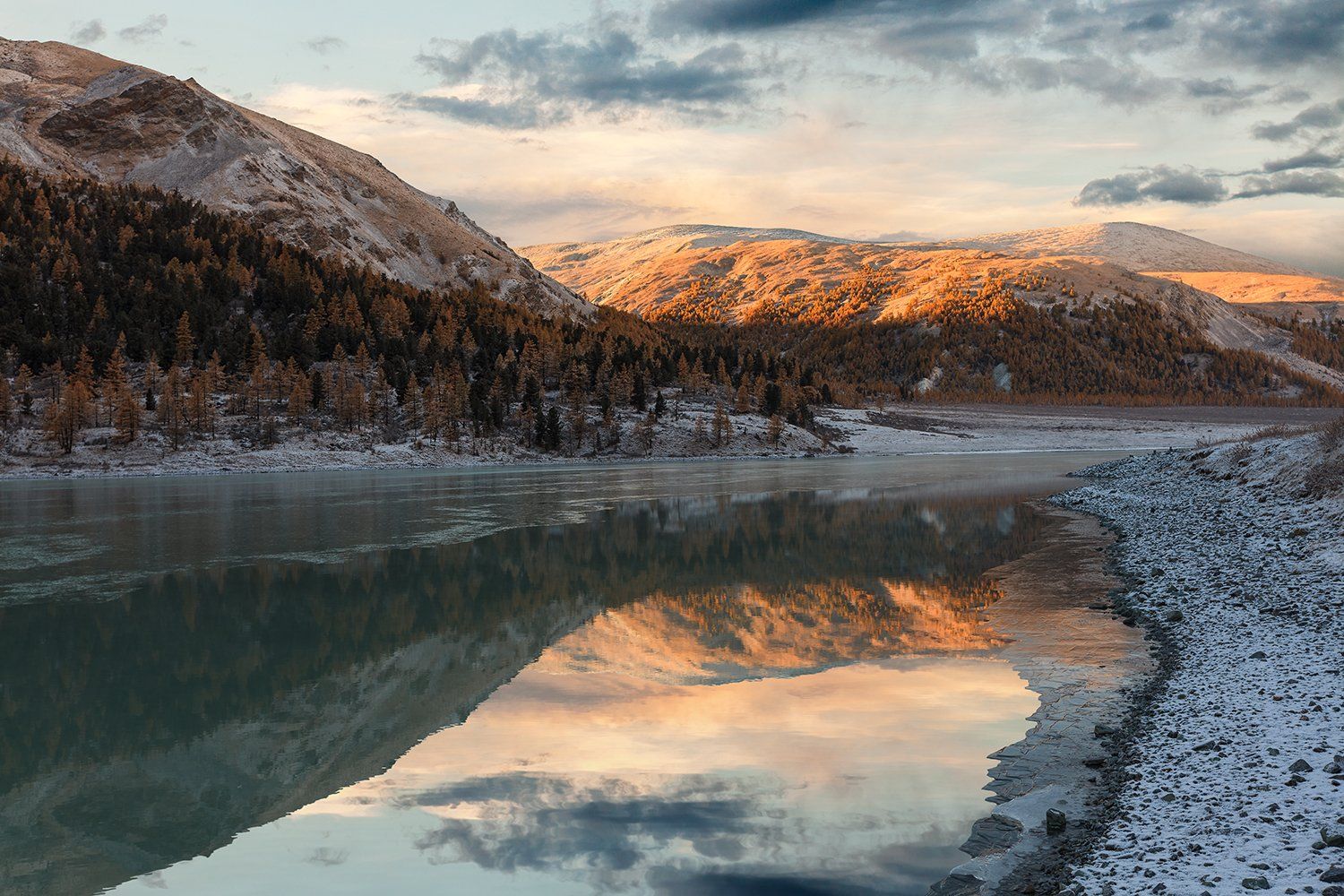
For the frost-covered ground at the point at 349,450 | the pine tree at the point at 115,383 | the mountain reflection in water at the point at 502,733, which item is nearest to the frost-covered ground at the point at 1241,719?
the mountain reflection in water at the point at 502,733

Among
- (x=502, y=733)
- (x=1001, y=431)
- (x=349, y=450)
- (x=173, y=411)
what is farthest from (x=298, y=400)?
(x=502, y=733)

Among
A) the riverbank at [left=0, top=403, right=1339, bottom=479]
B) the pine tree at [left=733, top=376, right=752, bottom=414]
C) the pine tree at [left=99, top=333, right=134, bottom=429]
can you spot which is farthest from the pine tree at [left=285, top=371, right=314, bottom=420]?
the pine tree at [left=733, top=376, right=752, bottom=414]

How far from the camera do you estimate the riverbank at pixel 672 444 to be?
107 meters

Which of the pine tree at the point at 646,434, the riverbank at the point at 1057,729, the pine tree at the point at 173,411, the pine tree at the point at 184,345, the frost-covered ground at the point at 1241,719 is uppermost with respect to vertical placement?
the pine tree at the point at 184,345

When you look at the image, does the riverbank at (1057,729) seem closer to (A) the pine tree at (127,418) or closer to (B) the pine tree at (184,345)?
(A) the pine tree at (127,418)

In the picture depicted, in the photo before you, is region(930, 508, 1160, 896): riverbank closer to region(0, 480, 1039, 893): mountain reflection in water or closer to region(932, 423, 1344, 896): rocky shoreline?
region(932, 423, 1344, 896): rocky shoreline

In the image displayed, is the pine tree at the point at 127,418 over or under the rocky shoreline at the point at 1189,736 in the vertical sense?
over

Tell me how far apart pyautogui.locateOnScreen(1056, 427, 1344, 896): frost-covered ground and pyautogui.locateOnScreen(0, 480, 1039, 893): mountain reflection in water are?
2.26 metres

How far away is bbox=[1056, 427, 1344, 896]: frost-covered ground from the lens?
970 centimetres

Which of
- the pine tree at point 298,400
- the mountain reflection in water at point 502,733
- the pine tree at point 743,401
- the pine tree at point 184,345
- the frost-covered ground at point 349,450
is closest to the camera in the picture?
the mountain reflection in water at point 502,733

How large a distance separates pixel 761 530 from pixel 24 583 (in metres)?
29.3

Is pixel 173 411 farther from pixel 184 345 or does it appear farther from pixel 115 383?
pixel 184 345

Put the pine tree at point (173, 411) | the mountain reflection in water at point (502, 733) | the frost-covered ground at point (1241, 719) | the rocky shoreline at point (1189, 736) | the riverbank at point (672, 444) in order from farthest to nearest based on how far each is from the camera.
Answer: the pine tree at point (173, 411) → the riverbank at point (672, 444) → the mountain reflection in water at point (502, 733) → the rocky shoreline at point (1189, 736) → the frost-covered ground at point (1241, 719)

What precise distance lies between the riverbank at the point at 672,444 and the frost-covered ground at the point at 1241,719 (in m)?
97.5
